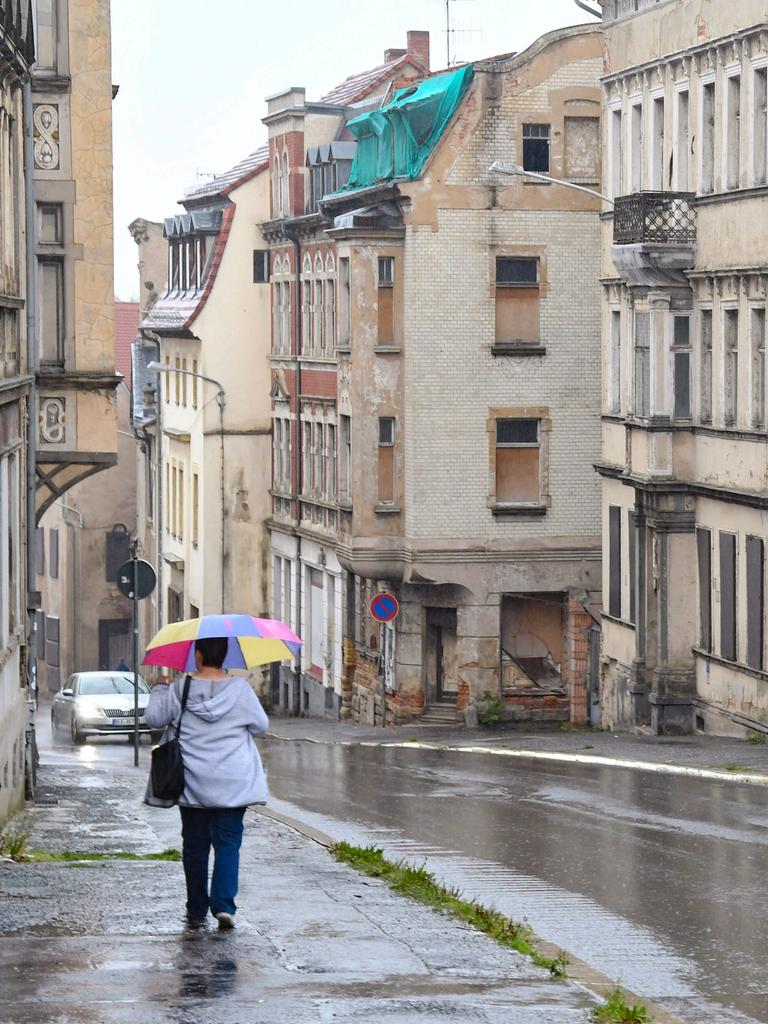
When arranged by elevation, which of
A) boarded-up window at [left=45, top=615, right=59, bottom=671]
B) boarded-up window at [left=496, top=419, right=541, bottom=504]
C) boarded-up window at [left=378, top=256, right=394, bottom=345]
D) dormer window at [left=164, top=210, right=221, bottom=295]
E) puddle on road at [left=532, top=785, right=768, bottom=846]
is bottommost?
boarded-up window at [left=45, top=615, right=59, bottom=671]

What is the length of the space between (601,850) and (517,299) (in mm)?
25944

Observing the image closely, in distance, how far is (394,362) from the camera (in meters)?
42.0

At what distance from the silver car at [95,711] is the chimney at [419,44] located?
21.6 meters

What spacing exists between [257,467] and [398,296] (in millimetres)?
13990

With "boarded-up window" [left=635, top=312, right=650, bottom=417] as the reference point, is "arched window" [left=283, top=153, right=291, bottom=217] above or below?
above

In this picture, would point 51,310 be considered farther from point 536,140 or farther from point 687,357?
point 536,140

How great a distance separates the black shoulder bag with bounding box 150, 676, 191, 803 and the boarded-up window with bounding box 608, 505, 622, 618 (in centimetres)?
2614

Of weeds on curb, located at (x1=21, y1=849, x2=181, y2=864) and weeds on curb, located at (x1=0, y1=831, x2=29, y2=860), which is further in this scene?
weeds on curb, located at (x1=0, y1=831, x2=29, y2=860)

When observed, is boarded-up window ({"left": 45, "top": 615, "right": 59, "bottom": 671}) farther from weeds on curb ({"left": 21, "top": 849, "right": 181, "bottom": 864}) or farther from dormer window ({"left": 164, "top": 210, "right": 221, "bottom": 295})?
weeds on curb ({"left": 21, "top": 849, "right": 181, "bottom": 864})

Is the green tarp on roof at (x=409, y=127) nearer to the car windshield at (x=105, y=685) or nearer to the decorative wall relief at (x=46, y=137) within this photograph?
the car windshield at (x=105, y=685)

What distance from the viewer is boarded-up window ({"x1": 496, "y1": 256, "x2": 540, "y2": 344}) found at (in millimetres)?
41656

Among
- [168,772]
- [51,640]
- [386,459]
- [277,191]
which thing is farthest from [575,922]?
[51,640]

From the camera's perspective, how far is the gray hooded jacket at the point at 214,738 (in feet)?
35.7

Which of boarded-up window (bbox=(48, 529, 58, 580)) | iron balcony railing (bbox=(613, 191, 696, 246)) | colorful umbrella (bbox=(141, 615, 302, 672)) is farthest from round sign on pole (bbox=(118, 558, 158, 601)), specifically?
boarded-up window (bbox=(48, 529, 58, 580))
